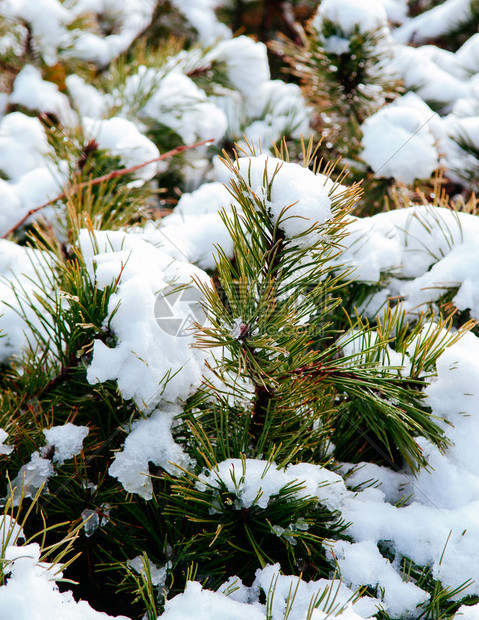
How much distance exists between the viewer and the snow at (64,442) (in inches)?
29.8

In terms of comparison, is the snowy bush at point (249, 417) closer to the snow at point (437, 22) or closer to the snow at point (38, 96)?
the snow at point (38, 96)

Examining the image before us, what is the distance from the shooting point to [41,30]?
166 cm

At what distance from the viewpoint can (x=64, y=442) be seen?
76 cm

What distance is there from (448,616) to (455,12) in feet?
7.64

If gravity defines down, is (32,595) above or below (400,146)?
below

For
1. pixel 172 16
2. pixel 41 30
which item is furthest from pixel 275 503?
pixel 172 16

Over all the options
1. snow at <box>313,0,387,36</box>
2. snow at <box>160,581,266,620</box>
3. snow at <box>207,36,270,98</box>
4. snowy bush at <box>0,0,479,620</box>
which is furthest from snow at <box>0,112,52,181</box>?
snow at <box>160,581,266,620</box>

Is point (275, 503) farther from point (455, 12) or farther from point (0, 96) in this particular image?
point (455, 12)

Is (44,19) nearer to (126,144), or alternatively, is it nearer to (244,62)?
(244,62)

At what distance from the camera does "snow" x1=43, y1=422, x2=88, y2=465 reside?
2.48ft

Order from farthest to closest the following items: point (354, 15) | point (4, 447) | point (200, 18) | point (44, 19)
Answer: point (200, 18) < point (44, 19) < point (354, 15) < point (4, 447)

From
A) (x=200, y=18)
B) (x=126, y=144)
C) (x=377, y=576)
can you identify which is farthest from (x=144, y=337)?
(x=200, y=18)

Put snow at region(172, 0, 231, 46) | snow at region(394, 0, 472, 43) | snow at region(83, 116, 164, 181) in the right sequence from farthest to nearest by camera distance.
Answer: snow at region(172, 0, 231, 46)
snow at region(394, 0, 472, 43)
snow at region(83, 116, 164, 181)

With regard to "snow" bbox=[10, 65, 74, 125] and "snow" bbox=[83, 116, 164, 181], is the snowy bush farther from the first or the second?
"snow" bbox=[10, 65, 74, 125]
